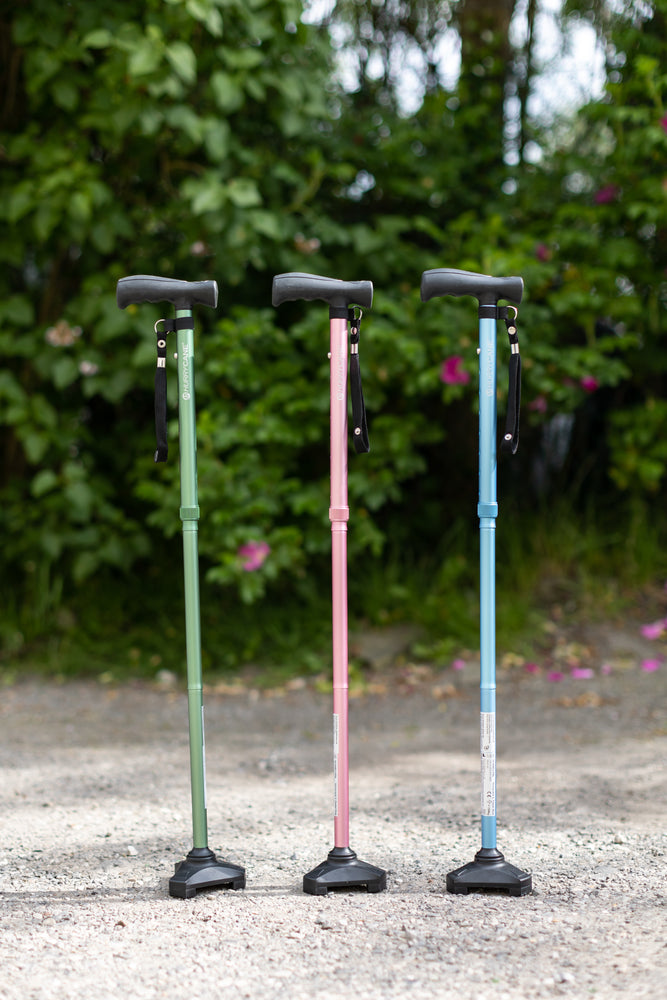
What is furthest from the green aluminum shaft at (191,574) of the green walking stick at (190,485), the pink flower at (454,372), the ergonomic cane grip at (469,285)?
the pink flower at (454,372)

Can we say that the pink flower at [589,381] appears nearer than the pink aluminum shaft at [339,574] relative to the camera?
No

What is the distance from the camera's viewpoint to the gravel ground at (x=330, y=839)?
2.00 m

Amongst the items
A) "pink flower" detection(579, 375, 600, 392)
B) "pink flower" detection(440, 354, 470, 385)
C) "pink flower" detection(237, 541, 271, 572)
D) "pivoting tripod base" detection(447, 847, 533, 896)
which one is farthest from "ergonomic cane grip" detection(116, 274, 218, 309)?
"pink flower" detection(579, 375, 600, 392)

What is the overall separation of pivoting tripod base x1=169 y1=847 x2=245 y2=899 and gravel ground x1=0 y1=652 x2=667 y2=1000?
0.11 feet

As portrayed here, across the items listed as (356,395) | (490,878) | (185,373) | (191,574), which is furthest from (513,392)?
(490,878)

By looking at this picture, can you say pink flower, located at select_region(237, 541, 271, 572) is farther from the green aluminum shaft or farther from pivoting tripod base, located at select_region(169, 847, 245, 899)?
pivoting tripod base, located at select_region(169, 847, 245, 899)

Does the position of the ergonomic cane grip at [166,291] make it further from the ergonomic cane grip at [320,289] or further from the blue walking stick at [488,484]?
the blue walking stick at [488,484]

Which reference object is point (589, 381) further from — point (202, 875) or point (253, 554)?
point (202, 875)

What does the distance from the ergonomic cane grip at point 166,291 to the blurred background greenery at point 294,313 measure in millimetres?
1655

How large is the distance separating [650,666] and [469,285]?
2715mm

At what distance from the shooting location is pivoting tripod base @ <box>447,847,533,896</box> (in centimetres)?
237

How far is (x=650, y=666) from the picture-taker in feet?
15.0

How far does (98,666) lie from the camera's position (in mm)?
4957

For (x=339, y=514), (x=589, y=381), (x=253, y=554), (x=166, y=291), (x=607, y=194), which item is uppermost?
(x=607, y=194)
